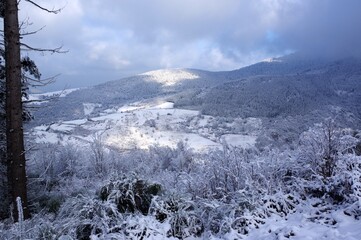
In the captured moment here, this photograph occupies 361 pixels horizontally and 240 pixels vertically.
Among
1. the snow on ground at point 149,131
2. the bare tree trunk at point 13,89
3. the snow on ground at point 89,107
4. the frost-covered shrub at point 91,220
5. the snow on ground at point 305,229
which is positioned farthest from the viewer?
the snow on ground at point 89,107

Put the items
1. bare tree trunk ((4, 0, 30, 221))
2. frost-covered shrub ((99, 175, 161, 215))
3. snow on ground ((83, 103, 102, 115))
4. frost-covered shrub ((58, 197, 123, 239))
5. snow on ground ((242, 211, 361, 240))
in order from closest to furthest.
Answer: snow on ground ((242, 211, 361, 240)) → frost-covered shrub ((58, 197, 123, 239)) → frost-covered shrub ((99, 175, 161, 215)) → bare tree trunk ((4, 0, 30, 221)) → snow on ground ((83, 103, 102, 115))

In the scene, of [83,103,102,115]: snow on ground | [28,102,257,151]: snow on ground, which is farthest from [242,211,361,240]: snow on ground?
[83,103,102,115]: snow on ground

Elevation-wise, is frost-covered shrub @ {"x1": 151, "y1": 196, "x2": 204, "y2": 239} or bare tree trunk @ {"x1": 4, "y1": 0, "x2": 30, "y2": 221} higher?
bare tree trunk @ {"x1": 4, "y1": 0, "x2": 30, "y2": 221}

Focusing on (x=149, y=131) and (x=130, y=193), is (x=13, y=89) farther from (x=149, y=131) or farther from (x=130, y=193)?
(x=149, y=131)

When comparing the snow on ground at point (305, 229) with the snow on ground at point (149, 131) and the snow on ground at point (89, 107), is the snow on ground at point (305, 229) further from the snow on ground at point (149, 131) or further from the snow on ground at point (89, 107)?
the snow on ground at point (89, 107)

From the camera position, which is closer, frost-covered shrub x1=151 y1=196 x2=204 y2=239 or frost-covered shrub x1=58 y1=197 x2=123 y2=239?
frost-covered shrub x1=58 y1=197 x2=123 y2=239

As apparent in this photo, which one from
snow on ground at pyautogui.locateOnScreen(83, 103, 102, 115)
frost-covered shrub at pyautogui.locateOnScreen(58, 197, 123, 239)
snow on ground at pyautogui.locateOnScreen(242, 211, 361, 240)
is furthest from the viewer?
snow on ground at pyautogui.locateOnScreen(83, 103, 102, 115)

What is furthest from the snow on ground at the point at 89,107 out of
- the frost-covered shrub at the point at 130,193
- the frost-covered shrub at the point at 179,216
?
the frost-covered shrub at the point at 179,216

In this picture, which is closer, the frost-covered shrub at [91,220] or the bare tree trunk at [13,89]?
the frost-covered shrub at [91,220]

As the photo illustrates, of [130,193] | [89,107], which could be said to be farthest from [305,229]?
[89,107]

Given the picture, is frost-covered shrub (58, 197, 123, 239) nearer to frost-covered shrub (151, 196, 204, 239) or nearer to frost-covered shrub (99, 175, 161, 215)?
frost-covered shrub (99, 175, 161, 215)

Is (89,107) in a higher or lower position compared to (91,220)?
higher

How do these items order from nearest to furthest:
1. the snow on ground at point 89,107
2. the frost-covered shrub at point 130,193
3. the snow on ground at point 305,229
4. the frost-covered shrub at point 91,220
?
the snow on ground at point 305,229, the frost-covered shrub at point 91,220, the frost-covered shrub at point 130,193, the snow on ground at point 89,107

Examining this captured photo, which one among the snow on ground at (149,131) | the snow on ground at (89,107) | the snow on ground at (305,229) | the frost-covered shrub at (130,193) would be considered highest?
the snow on ground at (89,107)
